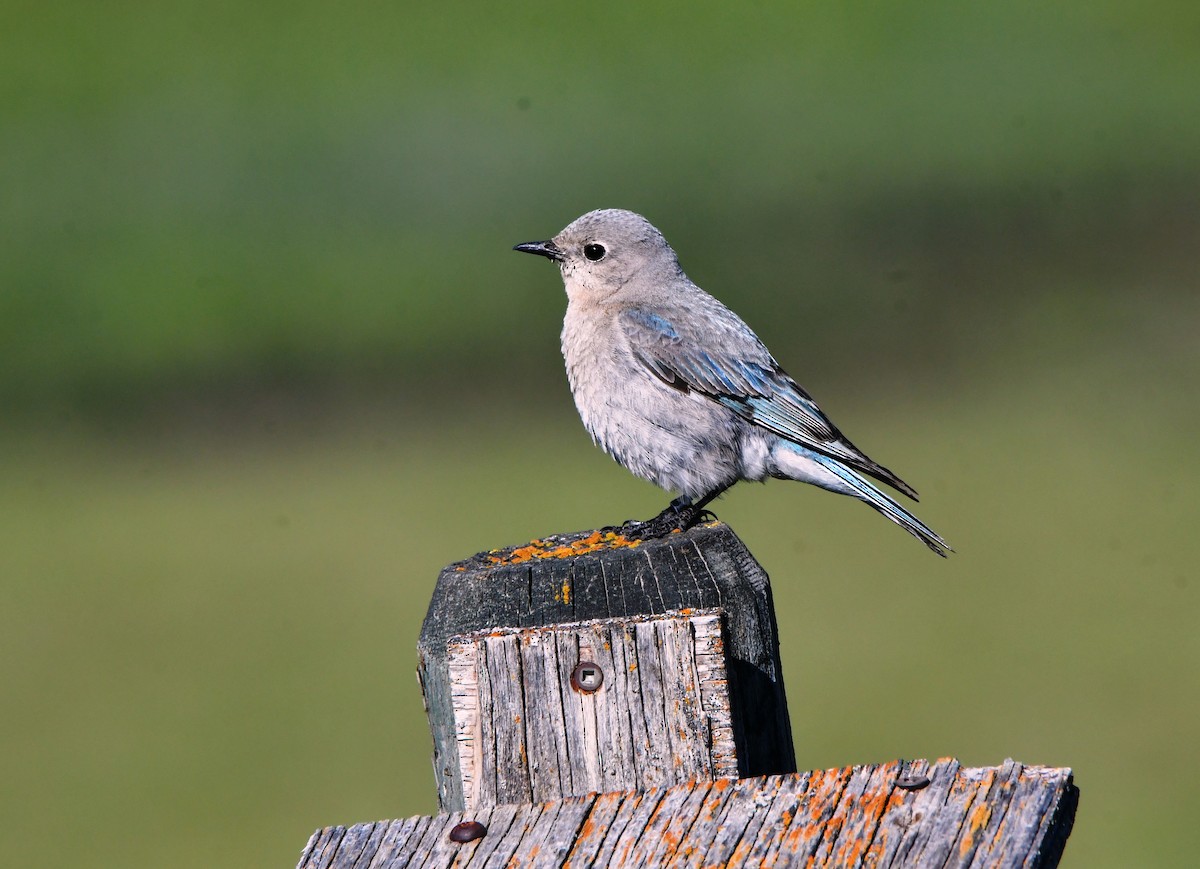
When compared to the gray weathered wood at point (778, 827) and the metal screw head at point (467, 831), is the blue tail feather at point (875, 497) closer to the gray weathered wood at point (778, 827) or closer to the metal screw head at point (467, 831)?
the gray weathered wood at point (778, 827)

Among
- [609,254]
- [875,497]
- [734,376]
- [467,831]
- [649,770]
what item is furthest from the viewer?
[609,254]

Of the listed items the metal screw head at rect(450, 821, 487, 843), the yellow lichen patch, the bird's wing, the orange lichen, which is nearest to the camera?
the orange lichen

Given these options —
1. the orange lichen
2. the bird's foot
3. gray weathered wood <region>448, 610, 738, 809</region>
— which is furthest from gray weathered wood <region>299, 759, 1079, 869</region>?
the bird's foot

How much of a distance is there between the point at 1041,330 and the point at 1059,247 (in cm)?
98

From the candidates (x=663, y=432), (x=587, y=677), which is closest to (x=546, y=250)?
(x=663, y=432)

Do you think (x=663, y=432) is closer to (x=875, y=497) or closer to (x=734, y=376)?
(x=734, y=376)

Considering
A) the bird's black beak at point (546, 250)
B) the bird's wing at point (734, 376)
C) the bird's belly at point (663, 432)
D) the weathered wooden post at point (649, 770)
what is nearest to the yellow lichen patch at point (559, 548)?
the weathered wooden post at point (649, 770)

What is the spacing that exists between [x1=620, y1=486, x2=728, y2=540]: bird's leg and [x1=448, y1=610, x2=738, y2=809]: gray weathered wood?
4.43ft

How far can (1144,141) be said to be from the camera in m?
17.7

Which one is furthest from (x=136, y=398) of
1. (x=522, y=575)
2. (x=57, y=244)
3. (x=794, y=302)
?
(x=522, y=575)

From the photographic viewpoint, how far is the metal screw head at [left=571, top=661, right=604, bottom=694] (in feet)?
11.1

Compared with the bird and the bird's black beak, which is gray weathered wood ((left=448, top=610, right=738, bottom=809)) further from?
the bird's black beak

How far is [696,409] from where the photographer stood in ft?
23.0

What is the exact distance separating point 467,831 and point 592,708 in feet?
1.22
